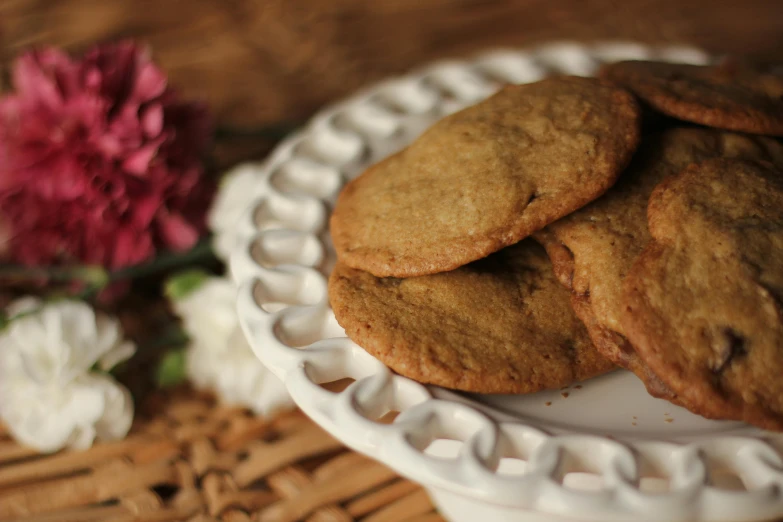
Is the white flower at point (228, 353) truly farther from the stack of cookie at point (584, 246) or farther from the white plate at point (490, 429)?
the stack of cookie at point (584, 246)

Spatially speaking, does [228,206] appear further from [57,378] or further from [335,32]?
[335,32]

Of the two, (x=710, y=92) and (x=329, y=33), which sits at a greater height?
(x=710, y=92)

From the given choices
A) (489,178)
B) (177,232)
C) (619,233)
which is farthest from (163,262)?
(619,233)

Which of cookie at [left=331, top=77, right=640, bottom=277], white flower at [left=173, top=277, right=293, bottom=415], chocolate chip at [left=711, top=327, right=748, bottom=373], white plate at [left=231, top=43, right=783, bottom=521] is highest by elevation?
cookie at [left=331, top=77, right=640, bottom=277]

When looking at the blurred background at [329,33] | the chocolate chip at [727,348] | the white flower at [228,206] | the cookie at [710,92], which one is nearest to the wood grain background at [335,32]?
the blurred background at [329,33]

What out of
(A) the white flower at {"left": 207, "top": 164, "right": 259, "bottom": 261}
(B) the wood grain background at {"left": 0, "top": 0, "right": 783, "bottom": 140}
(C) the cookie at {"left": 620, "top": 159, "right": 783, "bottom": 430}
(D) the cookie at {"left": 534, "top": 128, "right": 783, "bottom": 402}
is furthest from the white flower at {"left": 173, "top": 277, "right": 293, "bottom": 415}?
(B) the wood grain background at {"left": 0, "top": 0, "right": 783, "bottom": 140}

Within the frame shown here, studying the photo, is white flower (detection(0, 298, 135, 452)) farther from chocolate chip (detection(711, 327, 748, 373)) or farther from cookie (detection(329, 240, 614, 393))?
chocolate chip (detection(711, 327, 748, 373))

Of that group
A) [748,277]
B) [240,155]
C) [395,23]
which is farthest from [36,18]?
[748,277]
